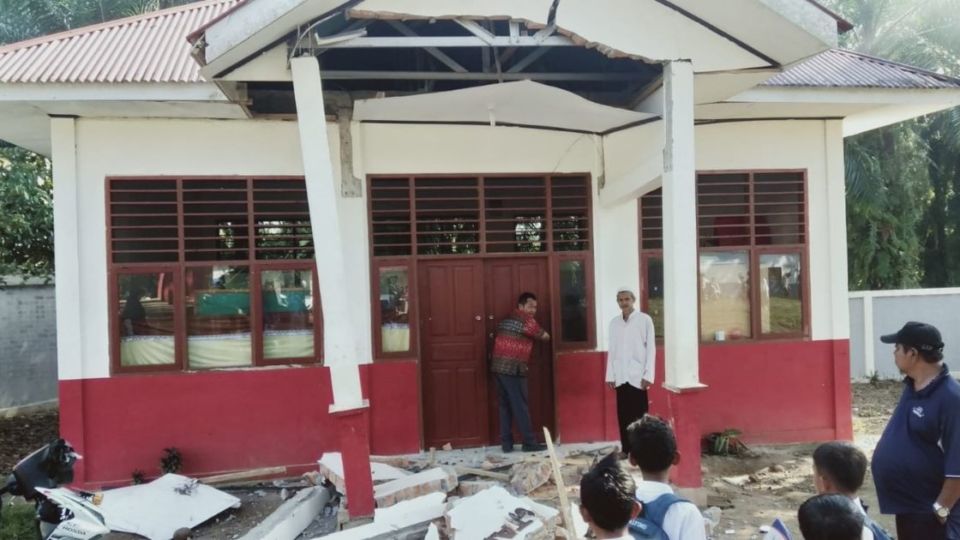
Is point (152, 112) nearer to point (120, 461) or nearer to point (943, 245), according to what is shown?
point (120, 461)

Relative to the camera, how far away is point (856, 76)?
21.2 feet

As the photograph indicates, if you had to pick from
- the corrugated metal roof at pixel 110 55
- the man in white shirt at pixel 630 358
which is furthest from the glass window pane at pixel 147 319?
the man in white shirt at pixel 630 358

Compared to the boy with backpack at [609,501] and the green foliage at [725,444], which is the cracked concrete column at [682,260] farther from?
the boy with backpack at [609,501]

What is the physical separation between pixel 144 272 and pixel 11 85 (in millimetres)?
1834

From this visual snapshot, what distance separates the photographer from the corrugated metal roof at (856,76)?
621cm

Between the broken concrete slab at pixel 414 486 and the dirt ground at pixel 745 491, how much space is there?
61 centimetres

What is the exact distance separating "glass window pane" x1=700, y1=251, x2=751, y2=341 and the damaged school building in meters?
0.02

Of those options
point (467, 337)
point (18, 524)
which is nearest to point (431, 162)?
point (467, 337)

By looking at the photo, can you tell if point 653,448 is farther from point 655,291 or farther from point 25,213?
point 25,213

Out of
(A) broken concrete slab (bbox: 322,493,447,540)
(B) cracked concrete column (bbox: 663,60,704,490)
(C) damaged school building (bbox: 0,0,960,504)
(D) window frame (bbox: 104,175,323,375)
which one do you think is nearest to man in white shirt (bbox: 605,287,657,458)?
(C) damaged school building (bbox: 0,0,960,504)

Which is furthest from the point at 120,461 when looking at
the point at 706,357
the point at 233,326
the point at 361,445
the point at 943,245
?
the point at 943,245

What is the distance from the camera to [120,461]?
6.19 m

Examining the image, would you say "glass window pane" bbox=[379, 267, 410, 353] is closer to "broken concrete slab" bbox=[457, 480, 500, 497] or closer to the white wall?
the white wall

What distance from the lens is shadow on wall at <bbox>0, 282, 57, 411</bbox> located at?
10.1 metres
